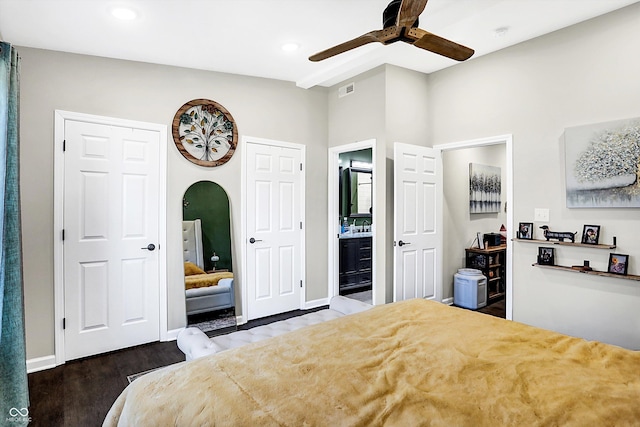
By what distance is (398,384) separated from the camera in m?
1.32

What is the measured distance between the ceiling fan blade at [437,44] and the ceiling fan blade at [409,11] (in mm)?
121

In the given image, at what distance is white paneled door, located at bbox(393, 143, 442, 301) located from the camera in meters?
3.81

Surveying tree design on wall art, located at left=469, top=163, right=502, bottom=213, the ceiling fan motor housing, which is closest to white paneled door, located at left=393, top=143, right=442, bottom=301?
tree design on wall art, located at left=469, top=163, right=502, bottom=213

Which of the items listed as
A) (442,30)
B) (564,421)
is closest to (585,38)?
(442,30)

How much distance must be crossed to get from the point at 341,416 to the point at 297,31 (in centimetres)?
279

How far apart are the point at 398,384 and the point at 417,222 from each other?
2843mm

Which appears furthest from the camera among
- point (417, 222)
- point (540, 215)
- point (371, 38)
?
point (417, 222)

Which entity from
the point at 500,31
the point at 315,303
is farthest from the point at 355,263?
the point at 500,31

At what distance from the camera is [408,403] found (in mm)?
1198

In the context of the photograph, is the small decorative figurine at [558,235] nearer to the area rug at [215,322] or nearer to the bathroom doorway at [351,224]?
the bathroom doorway at [351,224]

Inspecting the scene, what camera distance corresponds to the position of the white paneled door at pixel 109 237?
3004 millimetres

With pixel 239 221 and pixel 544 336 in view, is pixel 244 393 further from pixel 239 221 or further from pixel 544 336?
pixel 239 221

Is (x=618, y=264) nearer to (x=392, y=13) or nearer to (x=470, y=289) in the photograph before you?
(x=470, y=289)

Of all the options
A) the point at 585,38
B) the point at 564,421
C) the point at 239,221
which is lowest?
the point at 564,421
